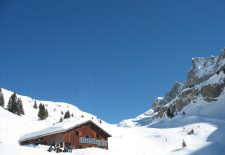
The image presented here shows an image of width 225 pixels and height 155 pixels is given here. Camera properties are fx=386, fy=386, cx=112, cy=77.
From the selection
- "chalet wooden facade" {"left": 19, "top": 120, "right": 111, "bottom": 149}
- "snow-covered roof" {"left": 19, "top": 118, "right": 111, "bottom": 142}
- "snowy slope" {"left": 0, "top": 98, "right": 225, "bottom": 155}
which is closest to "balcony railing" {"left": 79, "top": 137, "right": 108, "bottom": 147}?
"chalet wooden facade" {"left": 19, "top": 120, "right": 111, "bottom": 149}

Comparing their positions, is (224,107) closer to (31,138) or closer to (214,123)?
(214,123)

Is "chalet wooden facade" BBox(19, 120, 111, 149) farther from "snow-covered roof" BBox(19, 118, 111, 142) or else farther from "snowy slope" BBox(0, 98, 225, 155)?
"snowy slope" BBox(0, 98, 225, 155)

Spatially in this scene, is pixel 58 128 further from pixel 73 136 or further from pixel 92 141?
pixel 92 141

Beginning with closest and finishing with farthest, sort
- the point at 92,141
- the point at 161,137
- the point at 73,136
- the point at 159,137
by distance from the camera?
the point at 73,136 → the point at 92,141 → the point at 161,137 → the point at 159,137

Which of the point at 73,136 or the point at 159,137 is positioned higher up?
the point at 159,137

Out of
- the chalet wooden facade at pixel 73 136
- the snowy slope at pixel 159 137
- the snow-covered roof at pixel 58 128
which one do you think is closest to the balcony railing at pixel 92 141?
the chalet wooden facade at pixel 73 136

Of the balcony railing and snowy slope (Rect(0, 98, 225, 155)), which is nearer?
the balcony railing

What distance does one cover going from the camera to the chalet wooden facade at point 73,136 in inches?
1927

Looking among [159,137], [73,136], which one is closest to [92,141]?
[73,136]

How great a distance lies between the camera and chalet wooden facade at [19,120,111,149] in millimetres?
48938

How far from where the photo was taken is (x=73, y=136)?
51.1 m

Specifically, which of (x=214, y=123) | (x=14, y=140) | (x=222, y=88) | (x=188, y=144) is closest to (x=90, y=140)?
(x=14, y=140)

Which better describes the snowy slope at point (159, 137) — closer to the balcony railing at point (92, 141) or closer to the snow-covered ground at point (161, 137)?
the snow-covered ground at point (161, 137)

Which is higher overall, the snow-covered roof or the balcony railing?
the snow-covered roof
